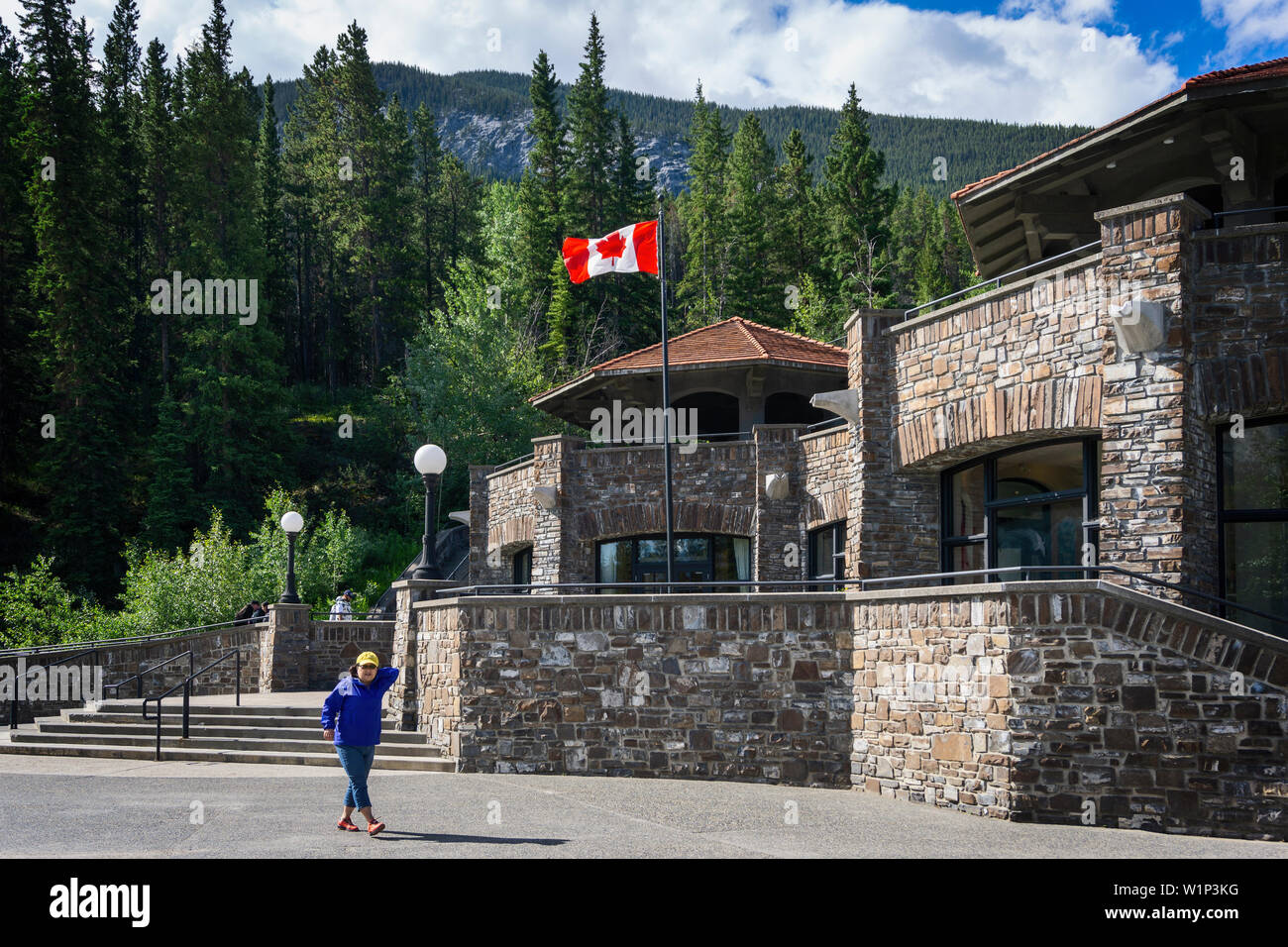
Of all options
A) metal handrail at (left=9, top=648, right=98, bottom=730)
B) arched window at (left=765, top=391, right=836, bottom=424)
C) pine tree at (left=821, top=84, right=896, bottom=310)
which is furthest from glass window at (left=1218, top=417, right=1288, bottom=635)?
pine tree at (left=821, top=84, right=896, bottom=310)

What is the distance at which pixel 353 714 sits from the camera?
9.75 metres

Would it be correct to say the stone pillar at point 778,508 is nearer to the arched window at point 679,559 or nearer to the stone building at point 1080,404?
the stone building at point 1080,404

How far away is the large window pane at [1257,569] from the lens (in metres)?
12.3

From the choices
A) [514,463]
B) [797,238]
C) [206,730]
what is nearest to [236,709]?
[206,730]

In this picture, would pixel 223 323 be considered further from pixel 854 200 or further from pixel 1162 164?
pixel 1162 164

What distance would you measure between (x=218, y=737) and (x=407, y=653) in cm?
301

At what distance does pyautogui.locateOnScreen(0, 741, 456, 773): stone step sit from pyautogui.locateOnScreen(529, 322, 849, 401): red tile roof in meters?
11.3

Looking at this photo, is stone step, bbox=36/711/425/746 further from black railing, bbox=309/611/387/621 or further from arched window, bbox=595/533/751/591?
black railing, bbox=309/611/387/621

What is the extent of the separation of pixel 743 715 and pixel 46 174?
133 feet

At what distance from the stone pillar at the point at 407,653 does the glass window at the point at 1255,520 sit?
35.5 ft

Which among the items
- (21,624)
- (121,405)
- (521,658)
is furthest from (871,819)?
(121,405)

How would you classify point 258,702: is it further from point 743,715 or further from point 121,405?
point 121,405

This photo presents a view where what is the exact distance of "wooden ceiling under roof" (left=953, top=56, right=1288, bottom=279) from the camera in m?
13.5

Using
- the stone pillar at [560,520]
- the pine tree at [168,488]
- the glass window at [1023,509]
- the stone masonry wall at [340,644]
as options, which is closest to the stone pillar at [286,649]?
the stone masonry wall at [340,644]
